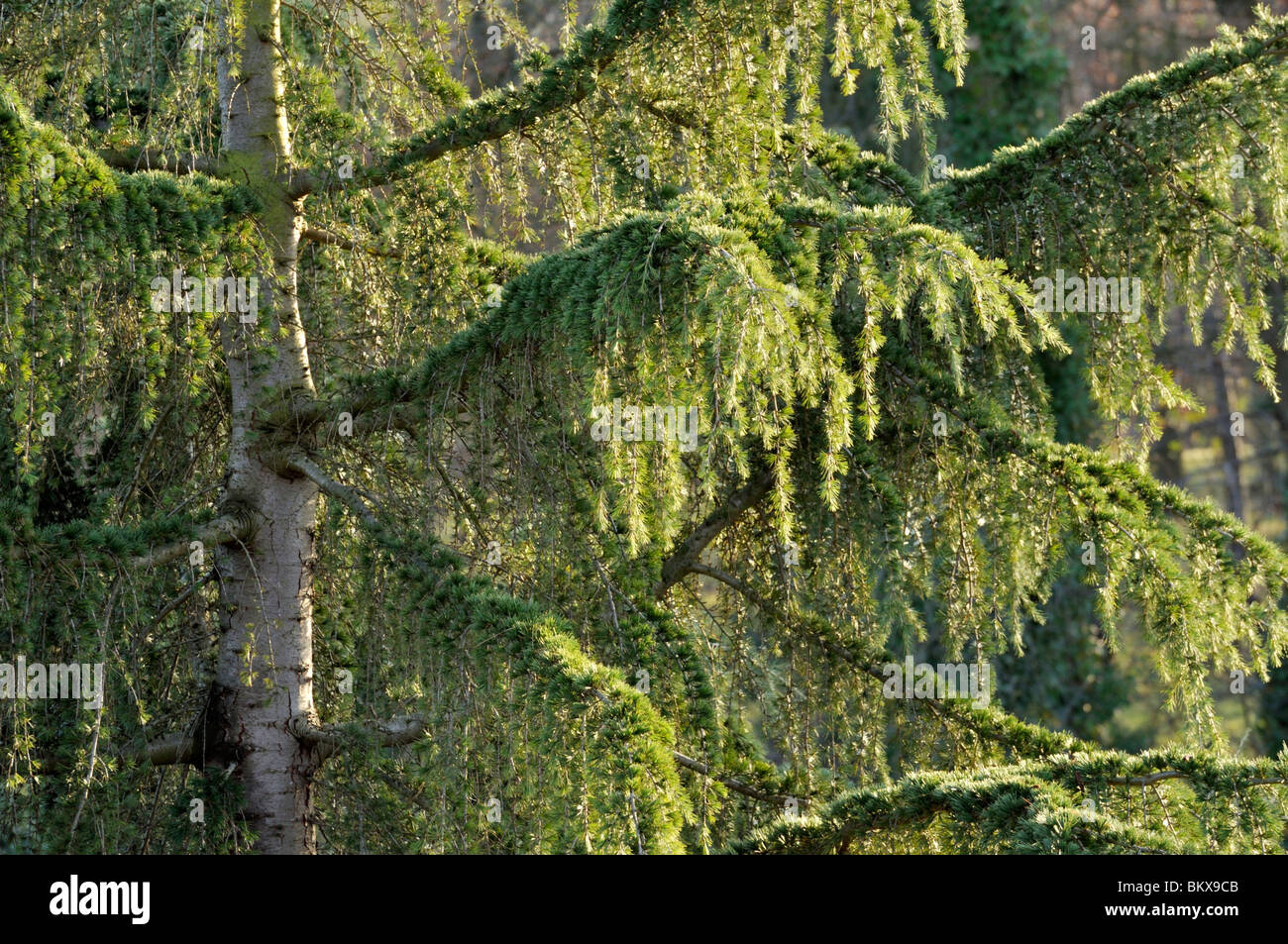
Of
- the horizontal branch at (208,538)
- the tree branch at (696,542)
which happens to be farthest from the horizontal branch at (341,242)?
the tree branch at (696,542)

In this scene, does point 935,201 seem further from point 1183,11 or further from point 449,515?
point 1183,11

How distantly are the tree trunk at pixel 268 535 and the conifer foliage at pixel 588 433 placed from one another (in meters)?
0.01

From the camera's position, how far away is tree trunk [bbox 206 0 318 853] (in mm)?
2596

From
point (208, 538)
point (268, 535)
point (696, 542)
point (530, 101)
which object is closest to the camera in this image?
point (530, 101)

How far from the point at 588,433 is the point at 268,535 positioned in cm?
101

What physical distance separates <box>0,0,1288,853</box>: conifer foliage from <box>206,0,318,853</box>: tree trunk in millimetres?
11

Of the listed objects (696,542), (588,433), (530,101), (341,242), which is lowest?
(696,542)

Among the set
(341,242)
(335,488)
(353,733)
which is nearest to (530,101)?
(341,242)

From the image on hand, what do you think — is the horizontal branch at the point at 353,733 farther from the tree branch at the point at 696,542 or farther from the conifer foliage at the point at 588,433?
the tree branch at the point at 696,542

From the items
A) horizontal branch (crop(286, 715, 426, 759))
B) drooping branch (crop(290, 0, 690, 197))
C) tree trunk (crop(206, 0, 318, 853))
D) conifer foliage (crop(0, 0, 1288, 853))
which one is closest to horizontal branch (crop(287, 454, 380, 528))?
conifer foliage (crop(0, 0, 1288, 853))

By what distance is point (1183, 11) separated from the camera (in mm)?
9680

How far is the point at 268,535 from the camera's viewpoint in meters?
2.64

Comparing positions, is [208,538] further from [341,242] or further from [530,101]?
[530,101]
